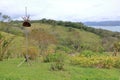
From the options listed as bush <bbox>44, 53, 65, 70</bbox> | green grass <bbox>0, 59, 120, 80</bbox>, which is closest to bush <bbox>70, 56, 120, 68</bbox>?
bush <bbox>44, 53, 65, 70</bbox>

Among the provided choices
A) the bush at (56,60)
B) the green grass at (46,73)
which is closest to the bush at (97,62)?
the bush at (56,60)

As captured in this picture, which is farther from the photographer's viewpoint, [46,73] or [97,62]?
[97,62]

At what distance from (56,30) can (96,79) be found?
49500 millimetres

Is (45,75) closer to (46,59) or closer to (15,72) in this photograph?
(15,72)

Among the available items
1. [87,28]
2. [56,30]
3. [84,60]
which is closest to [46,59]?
[84,60]

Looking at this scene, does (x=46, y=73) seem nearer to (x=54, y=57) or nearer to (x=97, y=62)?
(x=54, y=57)

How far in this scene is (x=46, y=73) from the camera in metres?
12.5

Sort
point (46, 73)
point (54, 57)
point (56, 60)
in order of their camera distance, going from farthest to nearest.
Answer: point (54, 57), point (56, 60), point (46, 73)

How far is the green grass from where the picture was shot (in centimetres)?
1151

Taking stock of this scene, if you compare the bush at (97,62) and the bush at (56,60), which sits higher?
the bush at (56,60)

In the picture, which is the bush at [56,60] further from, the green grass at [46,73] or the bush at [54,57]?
the green grass at [46,73]

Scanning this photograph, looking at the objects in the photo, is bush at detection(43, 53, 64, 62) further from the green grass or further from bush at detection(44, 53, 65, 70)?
the green grass

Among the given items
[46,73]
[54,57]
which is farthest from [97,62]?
[46,73]

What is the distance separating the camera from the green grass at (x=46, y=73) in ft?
37.8
